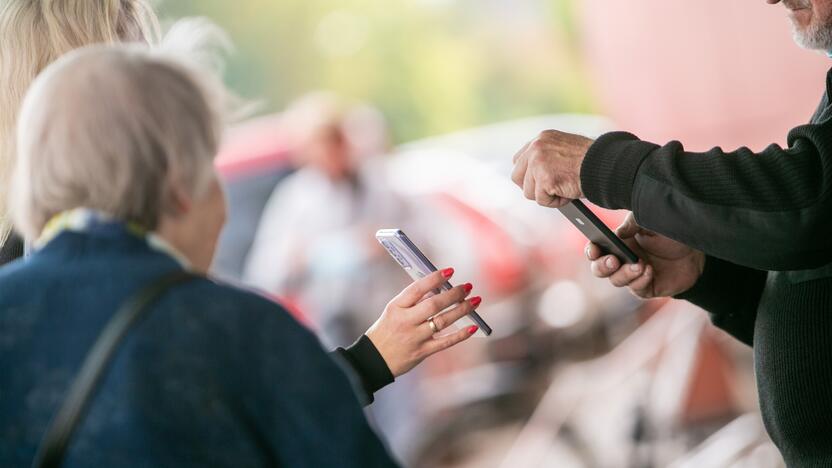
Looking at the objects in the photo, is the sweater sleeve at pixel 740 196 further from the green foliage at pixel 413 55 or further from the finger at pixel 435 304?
the green foliage at pixel 413 55

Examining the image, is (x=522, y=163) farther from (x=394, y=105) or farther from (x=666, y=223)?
(x=394, y=105)

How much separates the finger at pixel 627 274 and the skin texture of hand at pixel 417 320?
0.36m

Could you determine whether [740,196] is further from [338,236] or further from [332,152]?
[332,152]

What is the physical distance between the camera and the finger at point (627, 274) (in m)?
1.86

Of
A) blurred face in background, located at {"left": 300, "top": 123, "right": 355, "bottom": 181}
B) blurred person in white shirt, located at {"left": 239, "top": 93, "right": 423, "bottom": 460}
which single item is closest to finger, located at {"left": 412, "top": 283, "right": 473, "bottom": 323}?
blurred person in white shirt, located at {"left": 239, "top": 93, "right": 423, "bottom": 460}

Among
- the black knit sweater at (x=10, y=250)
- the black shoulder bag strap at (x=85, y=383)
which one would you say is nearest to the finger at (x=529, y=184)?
the black shoulder bag strap at (x=85, y=383)

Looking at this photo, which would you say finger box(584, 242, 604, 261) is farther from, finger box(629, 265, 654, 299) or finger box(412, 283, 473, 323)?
finger box(412, 283, 473, 323)

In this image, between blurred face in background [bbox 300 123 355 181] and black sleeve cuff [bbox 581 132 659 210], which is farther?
blurred face in background [bbox 300 123 355 181]

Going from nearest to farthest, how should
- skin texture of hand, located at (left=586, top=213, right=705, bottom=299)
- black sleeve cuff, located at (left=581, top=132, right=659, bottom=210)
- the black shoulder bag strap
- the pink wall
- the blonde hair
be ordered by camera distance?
the black shoulder bag strap
black sleeve cuff, located at (left=581, top=132, right=659, bottom=210)
the blonde hair
skin texture of hand, located at (left=586, top=213, right=705, bottom=299)
the pink wall

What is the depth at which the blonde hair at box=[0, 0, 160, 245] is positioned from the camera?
1800 millimetres

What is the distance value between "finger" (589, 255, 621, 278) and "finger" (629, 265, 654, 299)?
0.05m

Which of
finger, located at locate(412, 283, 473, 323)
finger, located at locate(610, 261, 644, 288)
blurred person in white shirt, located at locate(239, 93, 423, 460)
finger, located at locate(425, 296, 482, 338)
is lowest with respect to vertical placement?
blurred person in white shirt, located at locate(239, 93, 423, 460)

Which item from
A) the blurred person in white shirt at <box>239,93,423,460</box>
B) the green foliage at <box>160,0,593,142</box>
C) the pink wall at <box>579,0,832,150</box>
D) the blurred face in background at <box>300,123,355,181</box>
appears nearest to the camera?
the pink wall at <box>579,0,832,150</box>

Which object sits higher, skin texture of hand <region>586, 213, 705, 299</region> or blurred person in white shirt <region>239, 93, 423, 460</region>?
skin texture of hand <region>586, 213, 705, 299</region>
